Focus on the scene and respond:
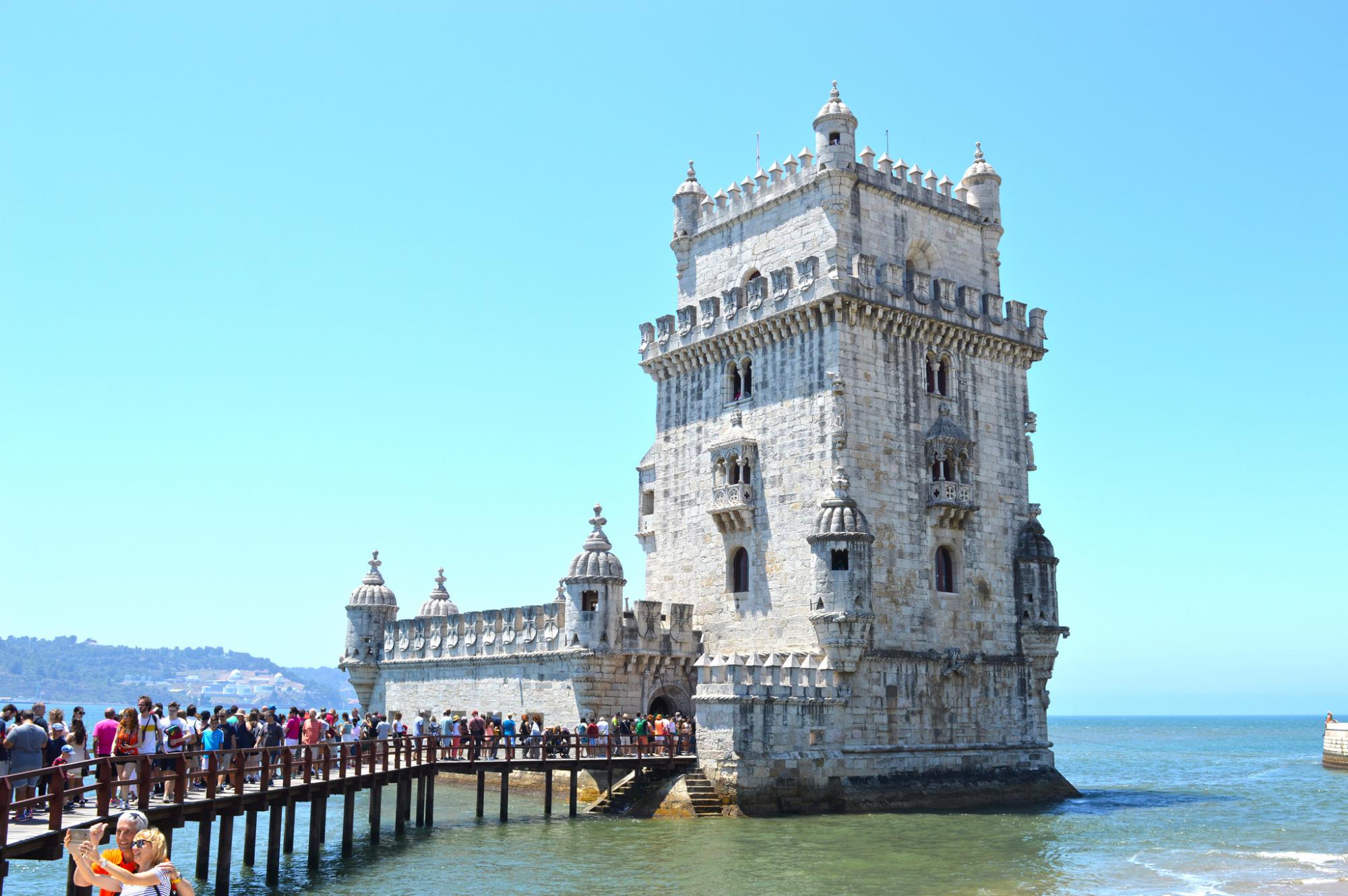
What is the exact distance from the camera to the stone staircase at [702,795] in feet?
107

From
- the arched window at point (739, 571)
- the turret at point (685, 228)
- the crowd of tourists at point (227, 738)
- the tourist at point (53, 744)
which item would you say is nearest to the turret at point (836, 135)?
the turret at point (685, 228)

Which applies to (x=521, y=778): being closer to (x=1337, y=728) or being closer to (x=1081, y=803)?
(x=1081, y=803)

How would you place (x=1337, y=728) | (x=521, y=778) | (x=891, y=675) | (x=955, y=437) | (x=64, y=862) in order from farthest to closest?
(x=1337, y=728) → (x=521, y=778) → (x=955, y=437) → (x=891, y=675) → (x=64, y=862)

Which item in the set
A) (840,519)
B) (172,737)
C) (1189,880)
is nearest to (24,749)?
(172,737)

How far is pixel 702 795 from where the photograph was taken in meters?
33.0

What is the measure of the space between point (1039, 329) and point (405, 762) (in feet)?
82.8

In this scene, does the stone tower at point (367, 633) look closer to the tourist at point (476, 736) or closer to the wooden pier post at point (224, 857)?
the tourist at point (476, 736)

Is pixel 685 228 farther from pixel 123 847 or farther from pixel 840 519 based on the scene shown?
pixel 123 847

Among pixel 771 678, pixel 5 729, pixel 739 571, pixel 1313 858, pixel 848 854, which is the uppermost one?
pixel 739 571

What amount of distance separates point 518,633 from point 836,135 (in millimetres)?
19297

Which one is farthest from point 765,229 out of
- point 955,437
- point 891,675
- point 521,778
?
point 521,778

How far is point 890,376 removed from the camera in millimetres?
38219

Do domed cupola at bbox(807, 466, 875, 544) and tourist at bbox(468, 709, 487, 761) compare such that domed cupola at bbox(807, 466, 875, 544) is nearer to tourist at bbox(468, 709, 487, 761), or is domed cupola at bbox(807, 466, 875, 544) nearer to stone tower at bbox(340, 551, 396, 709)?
tourist at bbox(468, 709, 487, 761)

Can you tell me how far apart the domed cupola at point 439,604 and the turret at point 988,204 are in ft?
84.0
